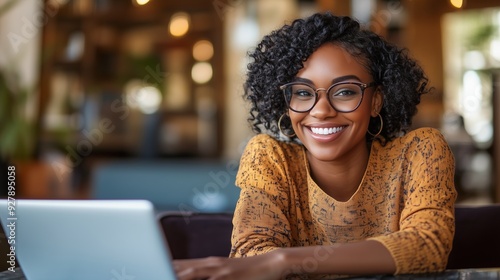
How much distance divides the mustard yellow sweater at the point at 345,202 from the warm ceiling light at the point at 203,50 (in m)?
6.49

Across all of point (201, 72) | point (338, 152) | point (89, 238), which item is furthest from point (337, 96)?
point (201, 72)

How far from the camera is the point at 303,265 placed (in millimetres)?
1013

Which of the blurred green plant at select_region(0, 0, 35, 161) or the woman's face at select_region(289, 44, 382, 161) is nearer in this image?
the woman's face at select_region(289, 44, 382, 161)

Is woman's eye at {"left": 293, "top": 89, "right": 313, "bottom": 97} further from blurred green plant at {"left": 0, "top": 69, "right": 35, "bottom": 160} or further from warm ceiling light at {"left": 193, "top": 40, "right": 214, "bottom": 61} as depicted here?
warm ceiling light at {"left": 193, "top": 40, "right": 214, "bottom": 61}

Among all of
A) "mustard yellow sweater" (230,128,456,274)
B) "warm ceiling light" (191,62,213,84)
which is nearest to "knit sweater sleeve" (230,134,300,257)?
"mustard yellow sweater" (230,128,456,274)

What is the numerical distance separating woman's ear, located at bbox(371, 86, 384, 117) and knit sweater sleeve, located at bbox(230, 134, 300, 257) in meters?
0.22

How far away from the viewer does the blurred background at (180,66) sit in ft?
21.5

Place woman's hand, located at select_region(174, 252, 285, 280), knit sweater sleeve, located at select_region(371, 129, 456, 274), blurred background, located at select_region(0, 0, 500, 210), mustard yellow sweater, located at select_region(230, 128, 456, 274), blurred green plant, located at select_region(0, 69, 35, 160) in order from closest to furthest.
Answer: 1. woman's hand, located at select_region(174, 252, 285, 280)
2. knit sweater sleeve, located at select_region(371, 129, 456, 274)
3. mustard yellow sweater, located at select_region(230, 128, 456, 274)
4. blurred green plant, located at select_region(0, 69, 35, 160)
5. blurred background, located at select_region(0, 0, 500, 210)

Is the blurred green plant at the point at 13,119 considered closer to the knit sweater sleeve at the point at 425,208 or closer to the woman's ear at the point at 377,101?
the woman's ear at the point at 377,101

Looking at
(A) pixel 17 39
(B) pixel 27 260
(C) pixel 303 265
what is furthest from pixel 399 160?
(A) pixel 17 39

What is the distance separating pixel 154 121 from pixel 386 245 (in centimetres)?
499

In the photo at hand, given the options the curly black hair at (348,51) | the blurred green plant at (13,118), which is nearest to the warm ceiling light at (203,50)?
the blurred green plant at (13,118)

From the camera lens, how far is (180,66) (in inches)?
310

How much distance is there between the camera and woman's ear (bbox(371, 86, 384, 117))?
4.57ft
